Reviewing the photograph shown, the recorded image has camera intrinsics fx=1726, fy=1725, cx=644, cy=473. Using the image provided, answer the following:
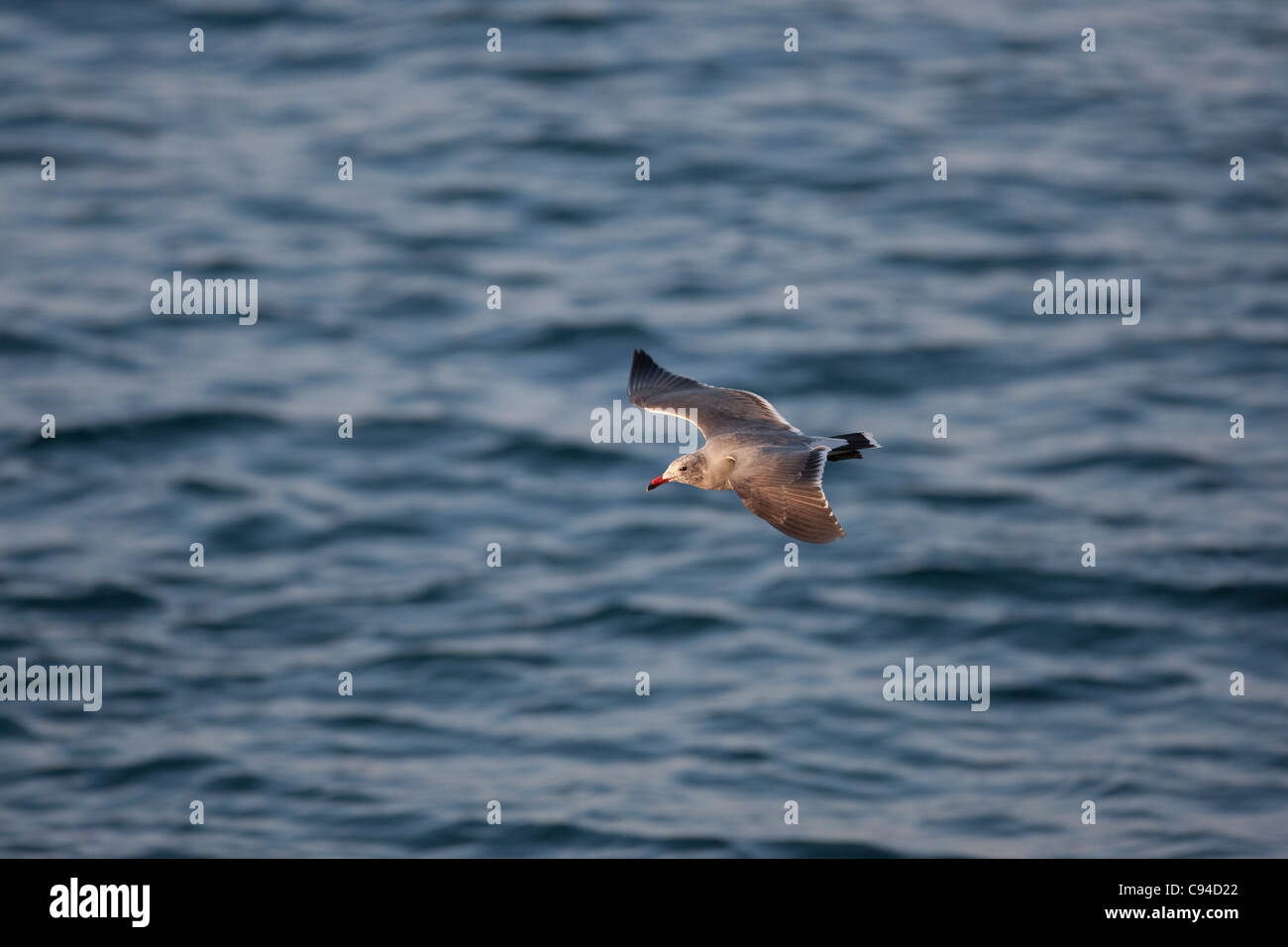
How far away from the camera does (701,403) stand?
13.7m

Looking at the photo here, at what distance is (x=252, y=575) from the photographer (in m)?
32.7

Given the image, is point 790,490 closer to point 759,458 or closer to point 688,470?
point 759,458

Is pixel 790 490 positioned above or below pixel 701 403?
below

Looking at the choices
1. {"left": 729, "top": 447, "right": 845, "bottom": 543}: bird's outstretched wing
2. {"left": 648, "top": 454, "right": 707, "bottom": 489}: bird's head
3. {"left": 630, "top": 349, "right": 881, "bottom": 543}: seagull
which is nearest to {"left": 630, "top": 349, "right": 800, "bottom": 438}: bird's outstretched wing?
{"left": 630, "top": 349, "right": 881, "bottom": 543}: seagull

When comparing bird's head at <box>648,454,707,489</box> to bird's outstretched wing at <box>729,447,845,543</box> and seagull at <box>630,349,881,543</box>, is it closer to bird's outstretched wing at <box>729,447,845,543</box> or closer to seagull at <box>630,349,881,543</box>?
seagull at <box>630,349,881,543</box>

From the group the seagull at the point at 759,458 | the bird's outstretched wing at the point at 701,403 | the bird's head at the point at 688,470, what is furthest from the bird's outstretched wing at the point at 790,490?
the bird's outstretched wing at the point at 701,403

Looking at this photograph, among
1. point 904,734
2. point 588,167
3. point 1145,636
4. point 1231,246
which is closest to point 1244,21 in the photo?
point 1231,246

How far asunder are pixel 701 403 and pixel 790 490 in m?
2.27

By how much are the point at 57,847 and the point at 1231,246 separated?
96.2ft

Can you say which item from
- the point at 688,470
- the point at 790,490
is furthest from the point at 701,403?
the point at 790,490

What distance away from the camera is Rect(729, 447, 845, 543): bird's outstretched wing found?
36.7ft

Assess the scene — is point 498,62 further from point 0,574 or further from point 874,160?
point 0,574

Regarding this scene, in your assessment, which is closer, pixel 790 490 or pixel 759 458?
pixel 790 490

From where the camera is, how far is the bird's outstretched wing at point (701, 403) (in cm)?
1321
